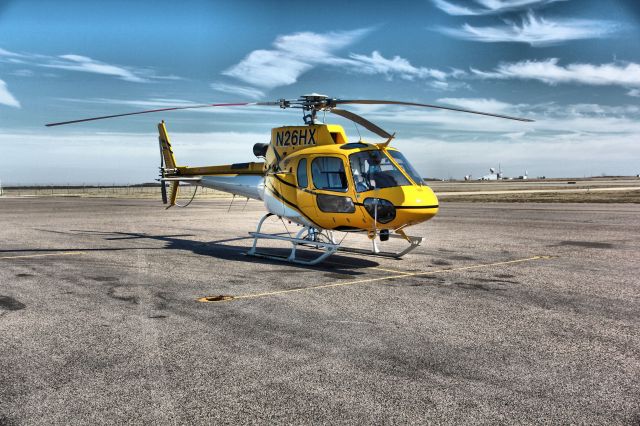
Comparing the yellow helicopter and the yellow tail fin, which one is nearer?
the yellow helicopter

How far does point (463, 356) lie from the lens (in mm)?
6027

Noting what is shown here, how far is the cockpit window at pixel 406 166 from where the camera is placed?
11984 millimetres

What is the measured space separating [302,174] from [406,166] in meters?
2.77

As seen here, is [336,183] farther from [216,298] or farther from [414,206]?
[216,298]

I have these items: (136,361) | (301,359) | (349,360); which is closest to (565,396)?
(349,360)

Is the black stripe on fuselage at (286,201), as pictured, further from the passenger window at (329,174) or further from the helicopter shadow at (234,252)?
the helicopter shadow at (234,252)

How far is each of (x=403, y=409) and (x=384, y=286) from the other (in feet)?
18.6

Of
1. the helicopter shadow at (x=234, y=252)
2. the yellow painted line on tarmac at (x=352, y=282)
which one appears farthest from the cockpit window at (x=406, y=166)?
the helicopter shadow at (x=234, y=252)

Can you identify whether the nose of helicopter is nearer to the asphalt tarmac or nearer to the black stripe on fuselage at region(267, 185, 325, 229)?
the asphalt tarmac

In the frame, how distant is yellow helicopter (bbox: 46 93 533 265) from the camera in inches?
459

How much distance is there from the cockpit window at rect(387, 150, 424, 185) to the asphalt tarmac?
2193 millimetres

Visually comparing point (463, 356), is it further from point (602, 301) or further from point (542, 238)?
point (542, 238)

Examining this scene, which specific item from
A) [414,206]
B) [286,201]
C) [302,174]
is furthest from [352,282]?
[286,201]

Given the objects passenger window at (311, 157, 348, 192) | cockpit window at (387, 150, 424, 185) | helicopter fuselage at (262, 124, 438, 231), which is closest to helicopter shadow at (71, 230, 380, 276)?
helicopter fuselage at (262, 124, 438, 231)
